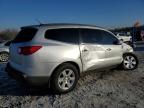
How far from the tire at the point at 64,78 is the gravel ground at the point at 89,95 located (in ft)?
0.55

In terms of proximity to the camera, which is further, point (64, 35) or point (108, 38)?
point (108, 38)

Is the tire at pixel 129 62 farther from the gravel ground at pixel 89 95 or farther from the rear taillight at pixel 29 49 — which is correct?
the rear taillight at pixel 29 49

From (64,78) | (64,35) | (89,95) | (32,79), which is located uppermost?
(64,35)

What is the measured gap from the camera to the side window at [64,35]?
639 cm

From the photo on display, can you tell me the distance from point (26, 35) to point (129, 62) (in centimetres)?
414

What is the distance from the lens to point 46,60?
6.05 m

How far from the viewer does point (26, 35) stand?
6520mm

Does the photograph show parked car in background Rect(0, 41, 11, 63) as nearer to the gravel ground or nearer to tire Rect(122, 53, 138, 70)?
the gravel ground

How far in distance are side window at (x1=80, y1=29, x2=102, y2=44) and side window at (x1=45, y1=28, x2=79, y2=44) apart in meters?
0.23

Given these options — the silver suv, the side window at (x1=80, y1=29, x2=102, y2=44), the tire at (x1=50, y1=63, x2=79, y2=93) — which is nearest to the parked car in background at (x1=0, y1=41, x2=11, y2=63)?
the silver suv

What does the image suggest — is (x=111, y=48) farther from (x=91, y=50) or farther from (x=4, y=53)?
(x=4, y=53)

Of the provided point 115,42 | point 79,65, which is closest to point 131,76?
point 115,42

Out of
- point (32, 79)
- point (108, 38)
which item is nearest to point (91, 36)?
point (108, 38)

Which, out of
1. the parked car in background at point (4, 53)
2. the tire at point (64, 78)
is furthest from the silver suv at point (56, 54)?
the parked car in background at point (4, 53)
